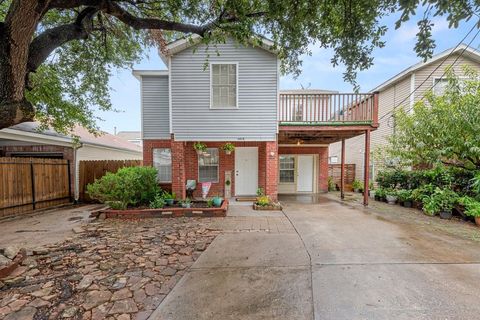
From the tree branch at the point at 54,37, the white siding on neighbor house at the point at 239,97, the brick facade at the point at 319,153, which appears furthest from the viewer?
the brick facade at the point at 319,153

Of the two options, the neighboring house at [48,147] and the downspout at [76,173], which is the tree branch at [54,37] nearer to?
the neighboring house at [48,147]

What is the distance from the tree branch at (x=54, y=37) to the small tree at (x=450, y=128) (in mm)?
9703

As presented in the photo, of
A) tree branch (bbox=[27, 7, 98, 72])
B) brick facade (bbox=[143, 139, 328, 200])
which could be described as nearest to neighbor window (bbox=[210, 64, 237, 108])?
brick facade (bbox=[143, 139, 328, 200])

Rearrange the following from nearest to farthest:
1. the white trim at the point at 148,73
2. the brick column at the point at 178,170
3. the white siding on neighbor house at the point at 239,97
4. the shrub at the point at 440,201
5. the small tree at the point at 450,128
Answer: the small tree at the point at 450,128, the shrub at the point at 440,201, the white siding on neighbor house at the point at 239,97, the brick column at the point at 178,170, the white trim at the point at 148,73

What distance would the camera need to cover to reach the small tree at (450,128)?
20.8 ft

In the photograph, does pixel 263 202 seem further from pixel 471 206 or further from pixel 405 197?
pixel 471 206

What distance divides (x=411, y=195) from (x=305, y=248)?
6.53 meters

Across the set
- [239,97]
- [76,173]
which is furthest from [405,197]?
[76,173]

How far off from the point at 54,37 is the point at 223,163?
22.0ft

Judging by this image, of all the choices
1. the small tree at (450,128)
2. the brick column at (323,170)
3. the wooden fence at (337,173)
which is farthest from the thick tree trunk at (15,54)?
the wooden fence at (337,173)

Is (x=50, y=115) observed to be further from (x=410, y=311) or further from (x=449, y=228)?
(x=449, y=228)

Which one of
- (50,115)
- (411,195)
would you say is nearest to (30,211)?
(50,115)

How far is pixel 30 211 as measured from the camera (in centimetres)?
A: 740

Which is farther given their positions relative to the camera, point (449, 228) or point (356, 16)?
point (449, 228)
